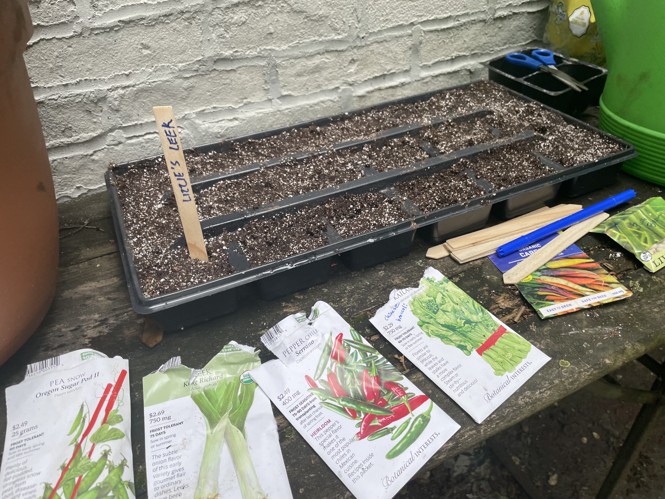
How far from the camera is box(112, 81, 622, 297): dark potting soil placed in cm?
65

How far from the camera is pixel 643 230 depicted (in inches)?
28.1

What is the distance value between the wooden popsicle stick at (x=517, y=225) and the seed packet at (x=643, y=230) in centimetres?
6

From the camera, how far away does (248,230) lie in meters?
0.68

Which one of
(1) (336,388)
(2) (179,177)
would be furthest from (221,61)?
(1) (336,388)

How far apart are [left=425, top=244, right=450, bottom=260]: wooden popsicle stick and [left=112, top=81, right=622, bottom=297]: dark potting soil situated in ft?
0.20

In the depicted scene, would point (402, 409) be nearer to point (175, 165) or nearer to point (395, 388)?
point (395, 388)

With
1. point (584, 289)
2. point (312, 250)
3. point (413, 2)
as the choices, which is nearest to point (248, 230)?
point (312, 250)

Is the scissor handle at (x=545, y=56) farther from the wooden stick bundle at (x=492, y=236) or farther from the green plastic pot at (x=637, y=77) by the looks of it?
the wooden stick bundle at (x=492, y=236)

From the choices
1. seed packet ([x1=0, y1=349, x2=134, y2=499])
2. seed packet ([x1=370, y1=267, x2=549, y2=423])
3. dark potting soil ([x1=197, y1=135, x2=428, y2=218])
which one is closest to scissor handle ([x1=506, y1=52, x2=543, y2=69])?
dark potting soil ([x1=197, y1=135, x2=428, y2=218])

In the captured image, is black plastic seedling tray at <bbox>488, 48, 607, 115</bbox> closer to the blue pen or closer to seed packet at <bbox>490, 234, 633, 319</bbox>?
the blue pen

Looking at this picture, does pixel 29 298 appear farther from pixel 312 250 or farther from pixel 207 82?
pixel 207 82

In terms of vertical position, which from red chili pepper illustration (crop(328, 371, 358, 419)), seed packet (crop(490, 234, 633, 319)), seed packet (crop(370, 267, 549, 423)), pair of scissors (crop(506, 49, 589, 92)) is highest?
pair of scissors (crop(506, 49, 589, 92))

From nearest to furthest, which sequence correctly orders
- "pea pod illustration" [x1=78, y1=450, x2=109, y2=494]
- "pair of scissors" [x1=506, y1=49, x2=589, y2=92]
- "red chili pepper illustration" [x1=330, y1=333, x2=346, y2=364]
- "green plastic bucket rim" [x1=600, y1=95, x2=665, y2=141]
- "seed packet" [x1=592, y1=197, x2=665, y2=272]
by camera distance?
"pea pod illustration" [x1=78, y1=450, x2=109, y2=494] < "red chili pepper illustration" [x1=330, y1=333, x2=346, y2=364] < "seed packet" [x1=592, y1=197, x2=665, y2=272] < "green plastic bucket rim" [x1=600, y1=95, x2=665, y2=141] < "pair of scissors" [x1=506, y1=49, x2=589, y2=92]

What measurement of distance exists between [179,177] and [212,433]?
0.93 ft
